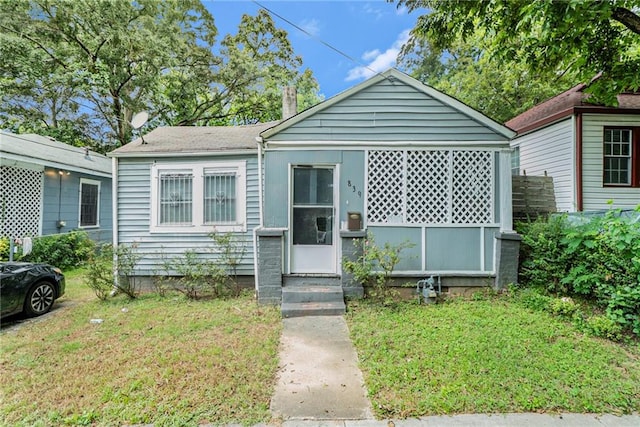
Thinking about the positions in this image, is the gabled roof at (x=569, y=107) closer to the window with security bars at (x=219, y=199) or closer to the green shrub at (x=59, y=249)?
the window with security bars at (x=219, y=199)

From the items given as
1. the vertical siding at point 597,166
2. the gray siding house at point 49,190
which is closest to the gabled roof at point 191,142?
the gray siding house at point 49,190

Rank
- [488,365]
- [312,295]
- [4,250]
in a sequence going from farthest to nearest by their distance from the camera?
[4,250], [312,295], [488,365]

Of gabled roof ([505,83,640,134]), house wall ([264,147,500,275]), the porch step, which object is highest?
gabled roof ([505,83,640,134])

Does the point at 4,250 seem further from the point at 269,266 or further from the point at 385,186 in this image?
the point at 385,186

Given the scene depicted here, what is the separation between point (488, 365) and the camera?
125 inches

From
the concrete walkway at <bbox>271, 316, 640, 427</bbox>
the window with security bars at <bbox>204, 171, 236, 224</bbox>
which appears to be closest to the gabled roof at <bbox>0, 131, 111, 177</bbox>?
the window with security bars at <bbox>204, 171, 236, 224</bbox>

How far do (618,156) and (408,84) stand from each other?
6149mm

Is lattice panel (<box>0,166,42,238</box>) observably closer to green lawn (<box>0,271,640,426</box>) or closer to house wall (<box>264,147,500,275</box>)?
green lawn (<box>0,271,640,426</box>)

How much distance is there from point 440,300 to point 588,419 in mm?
2713

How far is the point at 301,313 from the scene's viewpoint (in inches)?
189

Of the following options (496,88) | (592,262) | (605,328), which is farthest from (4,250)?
(496,88)

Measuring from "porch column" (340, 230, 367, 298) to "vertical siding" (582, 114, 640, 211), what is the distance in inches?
245

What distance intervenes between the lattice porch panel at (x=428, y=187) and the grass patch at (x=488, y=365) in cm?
171

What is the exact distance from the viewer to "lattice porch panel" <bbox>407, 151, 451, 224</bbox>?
5.45m
